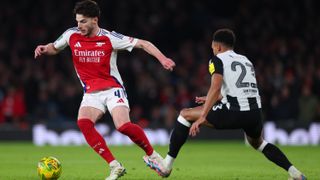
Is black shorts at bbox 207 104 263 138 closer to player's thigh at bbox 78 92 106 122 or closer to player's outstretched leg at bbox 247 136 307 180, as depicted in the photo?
player's outstretched leg at bbox 247 136 307 180

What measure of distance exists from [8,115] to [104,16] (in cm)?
484

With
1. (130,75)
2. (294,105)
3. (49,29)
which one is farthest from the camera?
(49,29)

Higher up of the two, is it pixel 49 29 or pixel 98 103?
pixel 98 103

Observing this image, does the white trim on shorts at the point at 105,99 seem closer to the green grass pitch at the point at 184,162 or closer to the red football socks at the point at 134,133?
the red football socks at the point at 134,133

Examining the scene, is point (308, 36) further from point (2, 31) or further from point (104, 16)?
point (2, 31)

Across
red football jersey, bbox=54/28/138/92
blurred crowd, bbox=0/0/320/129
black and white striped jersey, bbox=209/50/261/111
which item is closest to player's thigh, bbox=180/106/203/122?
black and white striped jersey, bbox=209/50/261/111

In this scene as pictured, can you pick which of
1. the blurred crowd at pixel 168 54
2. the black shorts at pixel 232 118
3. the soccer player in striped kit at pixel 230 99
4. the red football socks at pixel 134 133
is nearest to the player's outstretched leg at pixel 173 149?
the soccer player in striped kit at pixel 230 99

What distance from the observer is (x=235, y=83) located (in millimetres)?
8742

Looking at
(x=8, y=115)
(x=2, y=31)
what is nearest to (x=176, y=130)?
(x=8, y=115)

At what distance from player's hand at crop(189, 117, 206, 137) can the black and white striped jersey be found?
392 millimetres

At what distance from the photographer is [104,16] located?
23000 millimetres

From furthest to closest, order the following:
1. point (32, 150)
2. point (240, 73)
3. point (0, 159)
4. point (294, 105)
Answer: point (294, 105) → point (32, 150) → point (0, 159) → point (240, 73)

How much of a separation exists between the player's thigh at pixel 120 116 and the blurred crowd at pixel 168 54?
394 inches

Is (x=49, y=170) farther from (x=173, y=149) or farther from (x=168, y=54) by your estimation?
(x=168, y=54)
